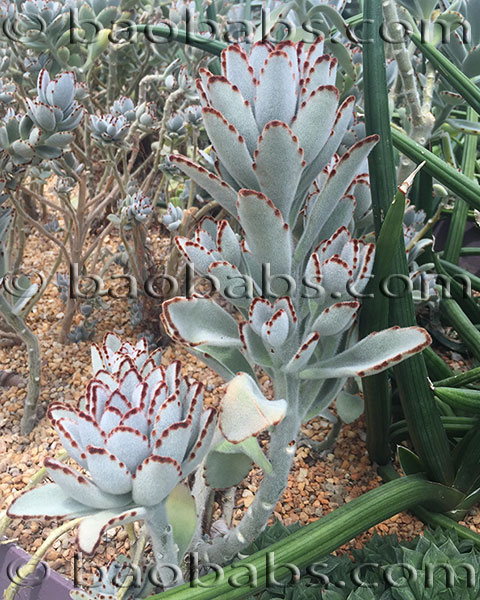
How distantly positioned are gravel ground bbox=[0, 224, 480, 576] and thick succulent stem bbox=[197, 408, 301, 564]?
200 mm

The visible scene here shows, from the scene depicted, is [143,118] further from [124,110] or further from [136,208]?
[136,208]

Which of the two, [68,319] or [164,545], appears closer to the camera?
[164,545]

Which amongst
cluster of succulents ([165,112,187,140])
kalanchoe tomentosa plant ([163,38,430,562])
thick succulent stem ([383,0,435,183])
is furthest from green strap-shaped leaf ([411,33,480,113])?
cluster of succulents ([165,112,187,140])

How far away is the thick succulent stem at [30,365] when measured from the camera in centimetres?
89

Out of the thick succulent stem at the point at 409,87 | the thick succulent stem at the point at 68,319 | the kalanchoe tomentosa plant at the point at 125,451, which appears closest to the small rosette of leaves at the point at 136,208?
the thick succulent stem at the point at 68,319

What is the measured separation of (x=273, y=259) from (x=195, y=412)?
14 centimetres

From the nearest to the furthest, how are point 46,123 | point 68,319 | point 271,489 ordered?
1. point 271,489
2. point 46,123
3. point 68,319

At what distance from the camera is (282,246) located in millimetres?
495

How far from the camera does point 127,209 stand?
3.28 feet

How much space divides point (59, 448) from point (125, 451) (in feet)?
1.95

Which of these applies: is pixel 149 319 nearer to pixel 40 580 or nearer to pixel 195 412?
pixel 40 580

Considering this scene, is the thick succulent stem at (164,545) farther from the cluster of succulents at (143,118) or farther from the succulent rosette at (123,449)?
the cluster of succulents at (143,118)

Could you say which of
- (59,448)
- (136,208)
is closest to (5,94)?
(136,208)

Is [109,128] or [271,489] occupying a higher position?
[109,128]
